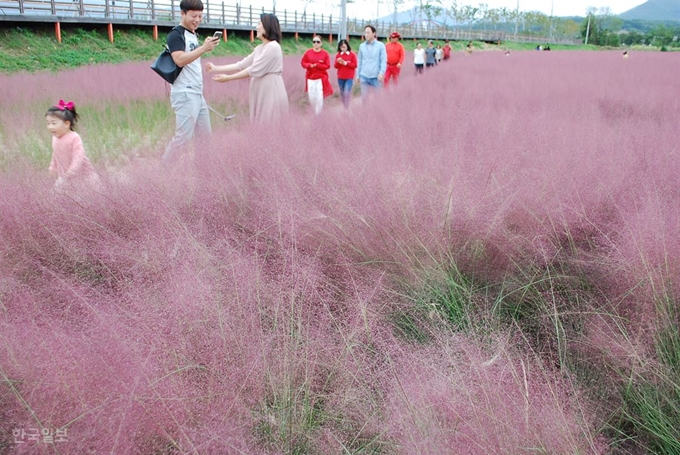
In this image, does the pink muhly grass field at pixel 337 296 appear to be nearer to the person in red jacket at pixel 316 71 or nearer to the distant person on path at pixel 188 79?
the distant person on path at pixel 188 79

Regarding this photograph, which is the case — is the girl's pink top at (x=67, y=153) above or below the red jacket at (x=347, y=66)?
below

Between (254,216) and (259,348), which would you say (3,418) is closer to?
(259,348)

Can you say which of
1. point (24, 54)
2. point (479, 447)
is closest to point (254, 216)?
point (479, 447)

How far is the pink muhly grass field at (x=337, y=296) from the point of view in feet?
4.23

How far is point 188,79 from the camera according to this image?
4160 millimetres

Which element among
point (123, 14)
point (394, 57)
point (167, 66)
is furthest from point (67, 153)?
point (123, 14)

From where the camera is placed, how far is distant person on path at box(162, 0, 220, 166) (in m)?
3.96

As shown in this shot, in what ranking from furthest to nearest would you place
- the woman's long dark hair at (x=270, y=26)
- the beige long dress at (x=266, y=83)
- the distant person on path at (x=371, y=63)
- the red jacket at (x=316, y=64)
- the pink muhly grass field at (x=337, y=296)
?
the distant person on path at (x=371, y=63), the red jacket at (x=316, y=64), the beige long dress at (x=266, y=83), the woman's long dark hair at (x=270, y=26), the pink muhly grass field at (x=337, y=296)

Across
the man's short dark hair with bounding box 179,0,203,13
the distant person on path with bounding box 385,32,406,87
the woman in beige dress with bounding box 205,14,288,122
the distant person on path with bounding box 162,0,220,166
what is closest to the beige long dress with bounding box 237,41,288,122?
the woman in beige dress with bounding box 205,14,288,122

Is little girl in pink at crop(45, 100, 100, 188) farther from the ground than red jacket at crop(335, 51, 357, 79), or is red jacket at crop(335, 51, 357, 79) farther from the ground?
red jacket at crop(335, 51, 357, 79)

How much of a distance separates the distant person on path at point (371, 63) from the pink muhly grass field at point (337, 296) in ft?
15.9

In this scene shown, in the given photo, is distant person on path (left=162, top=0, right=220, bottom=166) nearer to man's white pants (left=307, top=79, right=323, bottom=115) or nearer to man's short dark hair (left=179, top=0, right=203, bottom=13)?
man's short dark hair (left=179, top=0, right=203, bottom=13)

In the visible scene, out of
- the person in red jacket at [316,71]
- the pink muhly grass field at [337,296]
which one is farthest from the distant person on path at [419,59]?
the pink muhly grass field at [337,296]

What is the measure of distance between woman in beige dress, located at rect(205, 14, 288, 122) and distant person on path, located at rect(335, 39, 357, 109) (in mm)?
2942
